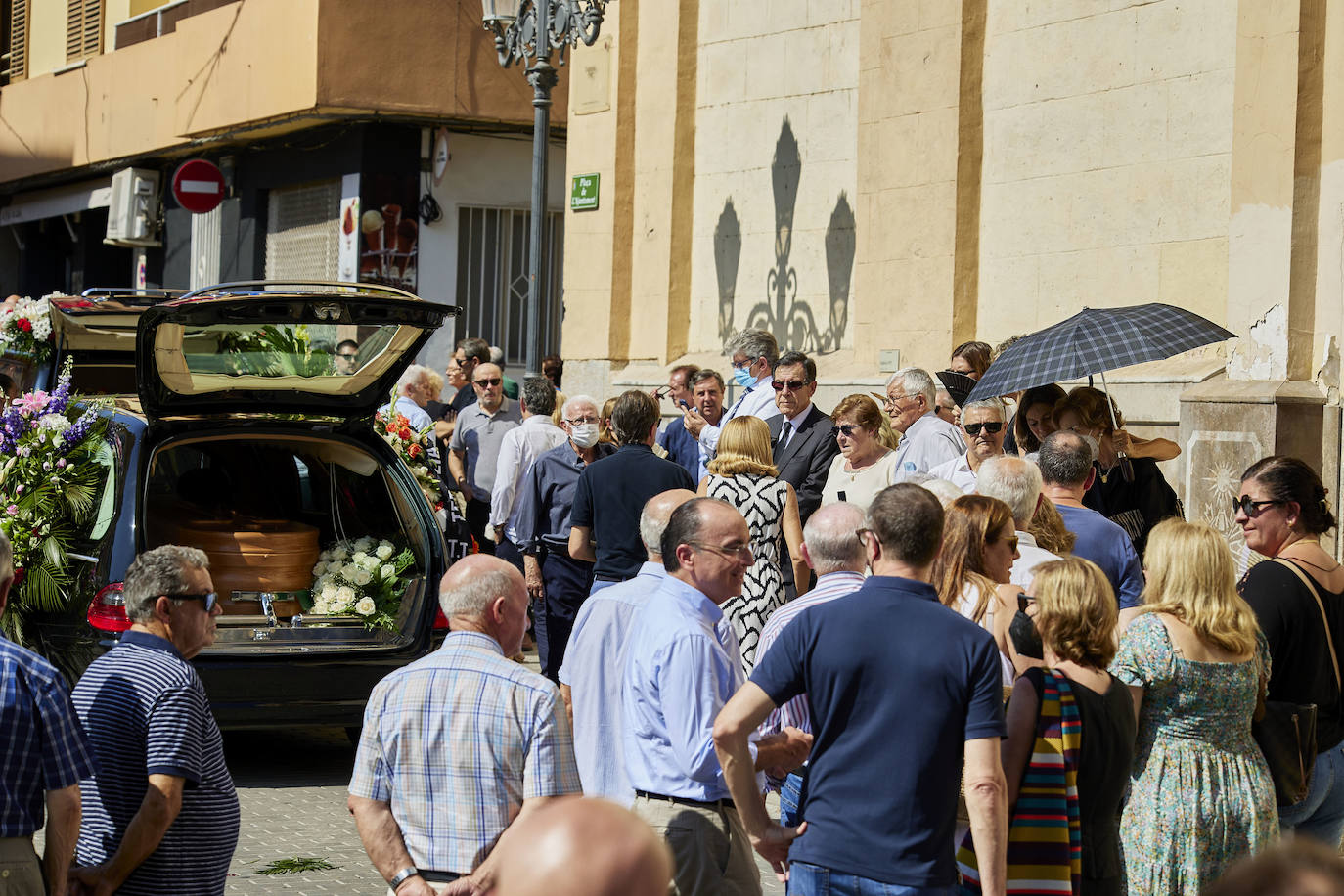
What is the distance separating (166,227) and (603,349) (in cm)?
1114

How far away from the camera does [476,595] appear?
4.18 meters

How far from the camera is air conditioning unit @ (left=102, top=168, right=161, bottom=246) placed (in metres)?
23.9

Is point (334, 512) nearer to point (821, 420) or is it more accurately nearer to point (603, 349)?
point (821, 420)

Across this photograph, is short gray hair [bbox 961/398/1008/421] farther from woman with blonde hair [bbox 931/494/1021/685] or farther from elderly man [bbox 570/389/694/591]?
woman with blonde hair [bbox 931/494/1021/685]

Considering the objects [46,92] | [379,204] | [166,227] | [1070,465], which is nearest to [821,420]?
[1070,465]

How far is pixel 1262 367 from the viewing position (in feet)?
34.2

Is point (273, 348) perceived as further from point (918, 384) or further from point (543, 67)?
point (543, 67)

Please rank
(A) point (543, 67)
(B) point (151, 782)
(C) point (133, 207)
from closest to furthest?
(B) point (151, 782) < (A) point (543, 67) < (C) point (133, 207)

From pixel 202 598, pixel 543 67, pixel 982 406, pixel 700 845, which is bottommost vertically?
pixel 700 845

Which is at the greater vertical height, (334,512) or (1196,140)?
(1196,140)

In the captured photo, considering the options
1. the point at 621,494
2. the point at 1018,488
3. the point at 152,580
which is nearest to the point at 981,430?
the point at 621,494

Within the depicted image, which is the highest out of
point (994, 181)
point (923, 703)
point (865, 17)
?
point (865, 17)

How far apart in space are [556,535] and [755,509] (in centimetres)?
205

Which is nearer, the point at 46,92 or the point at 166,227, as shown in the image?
the point at 166,227
